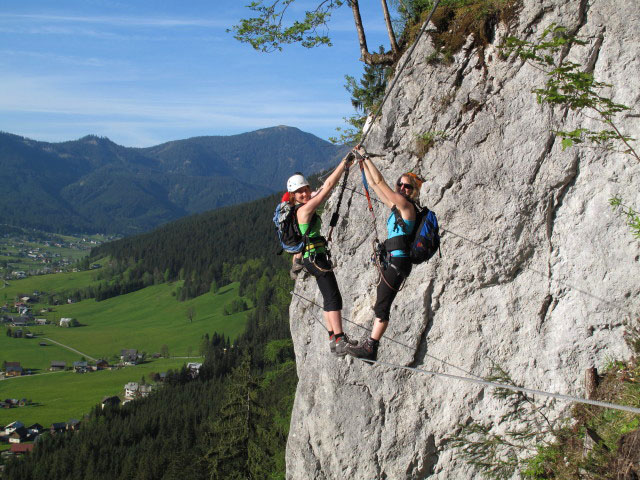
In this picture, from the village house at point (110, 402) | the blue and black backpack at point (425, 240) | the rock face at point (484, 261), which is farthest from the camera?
the village house at point (110, 402)

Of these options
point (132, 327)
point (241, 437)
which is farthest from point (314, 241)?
point (132, 327)

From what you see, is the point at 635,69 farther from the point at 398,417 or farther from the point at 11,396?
the point at 11,396

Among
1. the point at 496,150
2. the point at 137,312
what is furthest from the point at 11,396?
the point at 496,150

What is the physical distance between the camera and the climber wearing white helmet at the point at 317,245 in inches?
282

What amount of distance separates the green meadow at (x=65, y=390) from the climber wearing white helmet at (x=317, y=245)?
97.5 m

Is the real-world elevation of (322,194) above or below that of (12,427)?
above

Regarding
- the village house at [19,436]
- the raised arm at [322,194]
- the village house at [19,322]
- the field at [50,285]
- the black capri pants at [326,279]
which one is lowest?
the village house at [19,436]

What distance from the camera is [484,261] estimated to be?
10.4 m

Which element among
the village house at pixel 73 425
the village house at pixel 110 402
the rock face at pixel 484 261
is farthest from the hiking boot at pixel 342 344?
the village house at pixel 73 425

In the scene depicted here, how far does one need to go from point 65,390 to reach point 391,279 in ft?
381

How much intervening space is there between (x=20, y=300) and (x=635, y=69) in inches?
8045

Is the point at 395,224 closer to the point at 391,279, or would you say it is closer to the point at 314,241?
the point at 391,279

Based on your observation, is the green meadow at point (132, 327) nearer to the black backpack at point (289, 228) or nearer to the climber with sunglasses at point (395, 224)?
Result: the black backpack at point (289, 228)

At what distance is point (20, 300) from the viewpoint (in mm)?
176875
